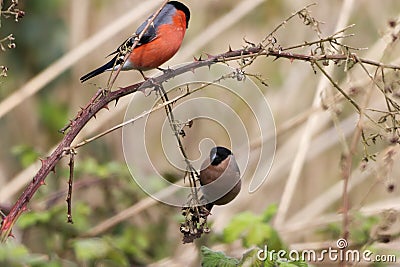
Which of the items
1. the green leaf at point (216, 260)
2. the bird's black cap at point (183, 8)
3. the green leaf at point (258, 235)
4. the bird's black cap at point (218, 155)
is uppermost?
the bird's black cap at point (183, 8)

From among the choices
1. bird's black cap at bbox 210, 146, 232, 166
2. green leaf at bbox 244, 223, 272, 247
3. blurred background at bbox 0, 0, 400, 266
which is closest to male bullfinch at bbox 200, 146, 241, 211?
bird's black cap at bbox 210, 146, 232, 166

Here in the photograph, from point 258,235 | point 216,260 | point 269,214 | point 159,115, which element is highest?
point 159,115

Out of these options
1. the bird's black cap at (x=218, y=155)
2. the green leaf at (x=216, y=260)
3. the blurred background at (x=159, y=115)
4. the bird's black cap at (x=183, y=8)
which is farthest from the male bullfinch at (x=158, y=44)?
the blurred background at (x=159, y=115)

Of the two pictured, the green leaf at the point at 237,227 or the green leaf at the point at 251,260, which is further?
the green leaf at the point at 237,227

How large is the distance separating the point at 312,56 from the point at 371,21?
Result: 227cm

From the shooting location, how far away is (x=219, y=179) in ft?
3.37

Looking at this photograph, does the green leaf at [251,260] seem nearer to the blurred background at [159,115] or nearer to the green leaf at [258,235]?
the green leaf at [258,235]

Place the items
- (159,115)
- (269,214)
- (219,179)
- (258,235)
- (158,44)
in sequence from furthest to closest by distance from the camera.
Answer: (159,115) < (269,214) < (258,235) < (158,44) < (219,179)

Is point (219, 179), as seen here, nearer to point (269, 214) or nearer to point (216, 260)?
point (216, 260)

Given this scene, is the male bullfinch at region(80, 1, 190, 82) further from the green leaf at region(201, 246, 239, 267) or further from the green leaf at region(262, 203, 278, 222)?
the green leaf at region(262, 203, 278, 222)

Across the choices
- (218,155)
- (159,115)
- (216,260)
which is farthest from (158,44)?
(159,115)

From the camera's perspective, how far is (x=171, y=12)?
1276 millimetres

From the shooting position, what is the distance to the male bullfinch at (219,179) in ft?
3.37

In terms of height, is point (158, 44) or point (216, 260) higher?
point (158, 44)
